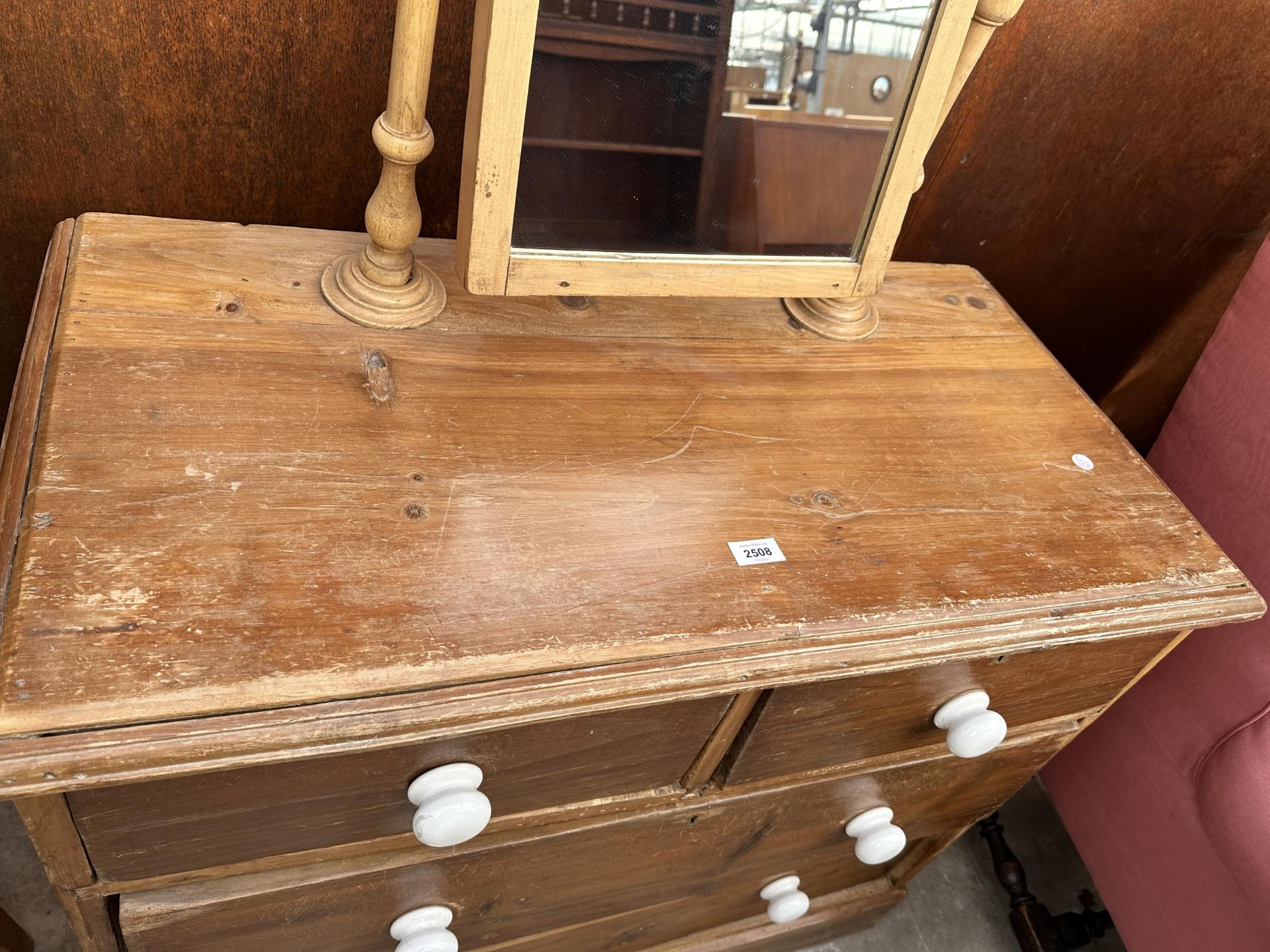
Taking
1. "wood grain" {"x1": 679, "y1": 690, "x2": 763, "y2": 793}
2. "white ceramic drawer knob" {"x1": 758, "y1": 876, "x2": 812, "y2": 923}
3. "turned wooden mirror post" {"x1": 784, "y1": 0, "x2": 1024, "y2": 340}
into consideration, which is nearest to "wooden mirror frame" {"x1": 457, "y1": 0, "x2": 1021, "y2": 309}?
"turned wooden mirror post" {"x1": 784, "y1": 0, "x2": 1024, "y2": 340}

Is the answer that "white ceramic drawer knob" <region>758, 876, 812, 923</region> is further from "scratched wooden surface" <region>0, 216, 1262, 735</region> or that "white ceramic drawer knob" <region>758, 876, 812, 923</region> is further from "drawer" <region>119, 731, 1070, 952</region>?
"scratched wooden surface" <region>0, 216, 1262, 735</region>

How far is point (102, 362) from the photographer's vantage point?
65cm

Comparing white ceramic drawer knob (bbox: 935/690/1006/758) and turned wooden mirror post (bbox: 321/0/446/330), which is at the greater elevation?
turned wooden mirror post (bbox: 321/0/446/330)

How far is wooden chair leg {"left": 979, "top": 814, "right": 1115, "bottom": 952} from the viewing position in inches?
49.4

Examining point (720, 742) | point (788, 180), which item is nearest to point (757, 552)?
point (720, 742)

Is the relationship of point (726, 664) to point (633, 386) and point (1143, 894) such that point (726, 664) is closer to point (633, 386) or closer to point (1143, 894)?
point (633, 386)

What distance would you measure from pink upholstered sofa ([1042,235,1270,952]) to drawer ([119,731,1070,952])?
21 centimetres

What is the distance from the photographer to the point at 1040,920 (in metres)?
1.27

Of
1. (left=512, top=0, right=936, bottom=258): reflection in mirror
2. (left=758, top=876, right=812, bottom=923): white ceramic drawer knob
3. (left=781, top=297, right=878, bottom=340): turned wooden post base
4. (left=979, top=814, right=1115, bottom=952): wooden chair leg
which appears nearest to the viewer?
(left=512, top=0, right=936, bottom=258): reflection in mirror

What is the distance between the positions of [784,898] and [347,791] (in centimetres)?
62

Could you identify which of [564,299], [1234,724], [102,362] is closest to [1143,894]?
[1234,724]

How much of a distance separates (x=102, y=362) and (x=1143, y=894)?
4.01 feet

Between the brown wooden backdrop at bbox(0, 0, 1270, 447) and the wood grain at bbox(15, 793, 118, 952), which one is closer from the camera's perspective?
the wood grain at bbox(15, 793, 118, 952)

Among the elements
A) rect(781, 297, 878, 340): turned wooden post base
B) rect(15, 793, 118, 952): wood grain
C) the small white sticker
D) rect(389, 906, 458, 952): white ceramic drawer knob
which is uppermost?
rect(781, 297, 878, 340): turned wooden post base
